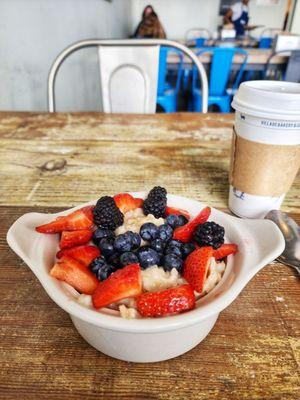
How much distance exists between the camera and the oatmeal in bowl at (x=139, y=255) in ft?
1.03

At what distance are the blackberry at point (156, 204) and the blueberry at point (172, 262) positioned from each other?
81mm

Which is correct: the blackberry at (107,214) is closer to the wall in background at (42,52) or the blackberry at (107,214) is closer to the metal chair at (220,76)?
the wall in background at (42,52)

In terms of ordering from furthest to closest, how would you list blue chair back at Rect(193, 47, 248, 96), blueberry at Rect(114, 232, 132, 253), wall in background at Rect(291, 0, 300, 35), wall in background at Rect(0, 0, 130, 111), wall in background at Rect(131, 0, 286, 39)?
wall in background at Rect(131, 0, 286, 39) < wall in background at Rect(291, 0, 300, 35) < blue chair back at Rect(193, 47, 248, 96) < wall in background at Rect(0, 0, 130, 111) < blueberry at Rect(114, 232, 132, 253)

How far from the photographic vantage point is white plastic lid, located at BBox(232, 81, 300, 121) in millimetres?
480

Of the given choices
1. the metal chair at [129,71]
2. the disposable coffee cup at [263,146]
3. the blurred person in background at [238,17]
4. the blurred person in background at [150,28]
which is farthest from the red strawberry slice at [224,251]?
the blurred person in background at [238,17]

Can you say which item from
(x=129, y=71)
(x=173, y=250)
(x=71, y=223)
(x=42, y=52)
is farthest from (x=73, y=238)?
(x=42, y=52)

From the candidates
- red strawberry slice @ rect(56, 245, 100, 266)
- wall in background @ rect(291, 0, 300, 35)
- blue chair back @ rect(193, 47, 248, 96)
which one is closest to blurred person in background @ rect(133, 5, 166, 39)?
blue chair back @ rect(193, 47, 248, 96)

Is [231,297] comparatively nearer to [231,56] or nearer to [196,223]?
[196,223]

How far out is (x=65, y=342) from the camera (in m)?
0.36

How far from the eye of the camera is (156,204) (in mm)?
435

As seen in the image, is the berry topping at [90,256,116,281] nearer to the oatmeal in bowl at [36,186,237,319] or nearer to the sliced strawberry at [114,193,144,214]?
the oatmeal in bowl at [36,186,237,319]

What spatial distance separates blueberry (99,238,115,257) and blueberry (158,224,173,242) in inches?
2.4

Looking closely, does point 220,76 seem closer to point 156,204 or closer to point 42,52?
point 42,52

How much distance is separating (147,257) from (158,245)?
26 millimetres
